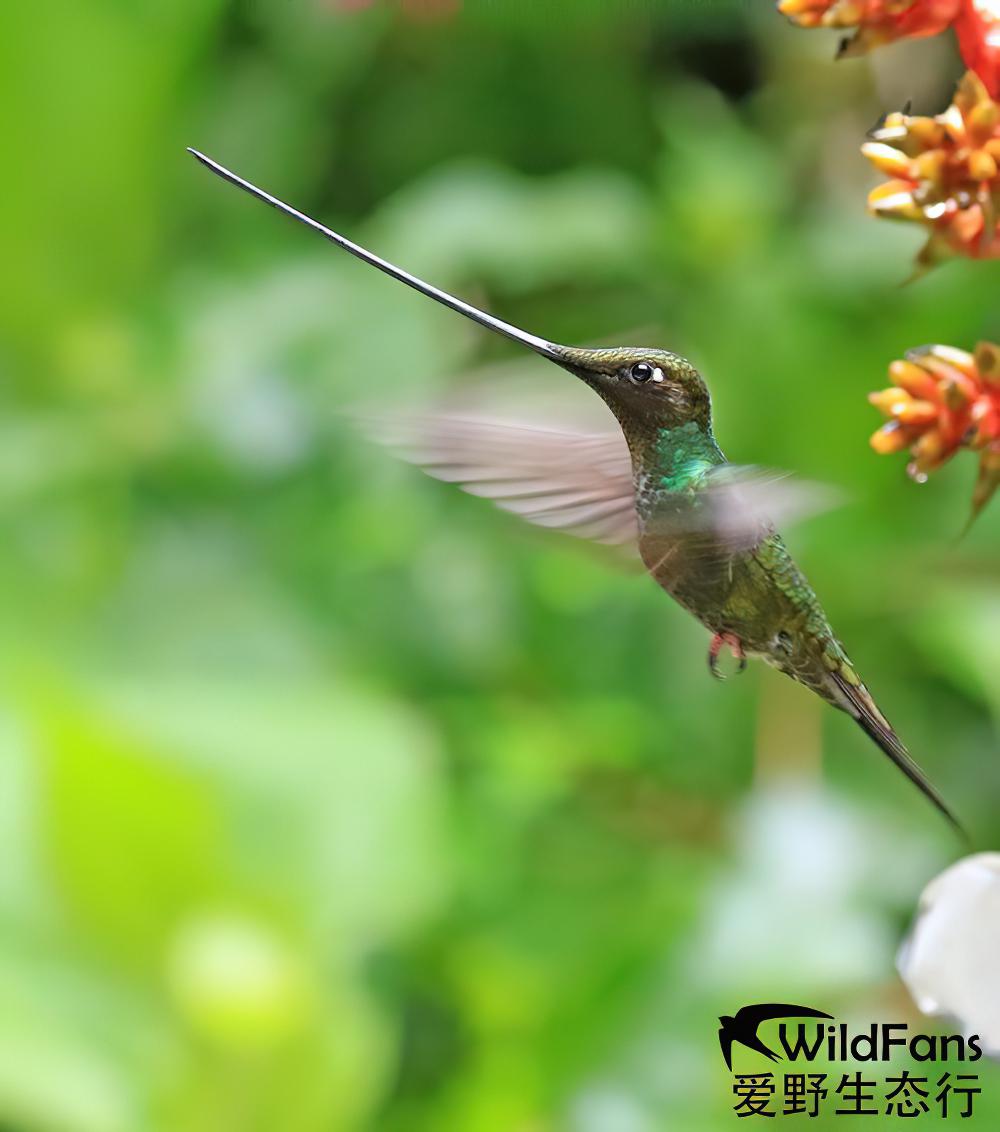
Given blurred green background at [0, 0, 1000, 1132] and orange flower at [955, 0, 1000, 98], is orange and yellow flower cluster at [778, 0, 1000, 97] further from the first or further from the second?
blurred green background at [0, 0, 1000, 1132]

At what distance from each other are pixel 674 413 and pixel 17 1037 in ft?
2.70

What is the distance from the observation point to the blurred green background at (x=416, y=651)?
1188 millimetres

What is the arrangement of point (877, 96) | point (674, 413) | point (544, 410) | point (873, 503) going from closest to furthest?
point (674, 413), point (544, 410), point (873, 503), point (877, 96)

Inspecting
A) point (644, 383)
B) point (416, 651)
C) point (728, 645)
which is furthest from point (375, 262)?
point (416, 651)

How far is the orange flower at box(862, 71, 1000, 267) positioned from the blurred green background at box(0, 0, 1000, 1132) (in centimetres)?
77

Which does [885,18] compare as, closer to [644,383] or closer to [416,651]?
[644,383]

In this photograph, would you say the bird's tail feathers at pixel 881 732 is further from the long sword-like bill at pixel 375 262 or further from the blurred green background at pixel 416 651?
the blurred green background at pixel 416 651

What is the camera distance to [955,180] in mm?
516

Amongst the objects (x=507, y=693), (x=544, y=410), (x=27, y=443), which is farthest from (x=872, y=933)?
(x=27, y=443)

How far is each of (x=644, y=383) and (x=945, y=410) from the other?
0.10 meters

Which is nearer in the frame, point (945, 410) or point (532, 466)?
point (945, 410)

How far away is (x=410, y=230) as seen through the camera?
185cm

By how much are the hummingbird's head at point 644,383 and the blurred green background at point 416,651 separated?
67 cm

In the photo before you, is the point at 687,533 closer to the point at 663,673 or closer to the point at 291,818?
the point at 291,818
